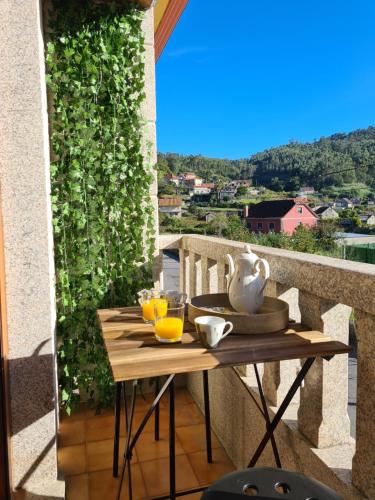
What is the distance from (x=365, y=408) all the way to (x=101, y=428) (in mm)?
1798

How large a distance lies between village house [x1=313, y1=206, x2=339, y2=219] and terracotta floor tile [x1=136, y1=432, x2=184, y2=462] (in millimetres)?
37522

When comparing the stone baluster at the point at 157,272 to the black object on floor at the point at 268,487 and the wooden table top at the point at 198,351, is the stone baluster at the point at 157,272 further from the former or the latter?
the black object on floor at the point at 268,487

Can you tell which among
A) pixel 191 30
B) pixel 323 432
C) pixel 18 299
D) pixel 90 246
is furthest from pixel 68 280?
pixel 191 30

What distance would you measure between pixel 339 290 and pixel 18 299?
1348 millimetres

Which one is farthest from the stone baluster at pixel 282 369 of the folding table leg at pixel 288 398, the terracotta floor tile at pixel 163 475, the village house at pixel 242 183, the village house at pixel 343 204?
the village house at pixel 343 204

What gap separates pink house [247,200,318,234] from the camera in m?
40.2

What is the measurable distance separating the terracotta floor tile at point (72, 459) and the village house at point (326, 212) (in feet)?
124

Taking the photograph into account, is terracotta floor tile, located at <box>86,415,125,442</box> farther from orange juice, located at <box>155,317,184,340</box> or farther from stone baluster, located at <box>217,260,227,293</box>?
orange juice, located at <box>155,317,184,340</box>

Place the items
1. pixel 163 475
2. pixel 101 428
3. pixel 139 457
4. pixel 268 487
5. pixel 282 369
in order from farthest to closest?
pixel 101 428, pixel 139 457, pixel 163 475, pixel 282 369, pixel 268 487

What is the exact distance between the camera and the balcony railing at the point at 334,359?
3.92ft

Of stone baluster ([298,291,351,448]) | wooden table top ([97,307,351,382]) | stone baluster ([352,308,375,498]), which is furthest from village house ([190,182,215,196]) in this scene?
stone baluster ([352,308,375,498])

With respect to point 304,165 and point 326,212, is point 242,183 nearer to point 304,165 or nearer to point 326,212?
point 304,165

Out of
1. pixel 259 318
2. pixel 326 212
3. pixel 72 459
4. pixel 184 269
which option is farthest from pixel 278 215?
pixel 259 318

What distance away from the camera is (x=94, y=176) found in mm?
2449
